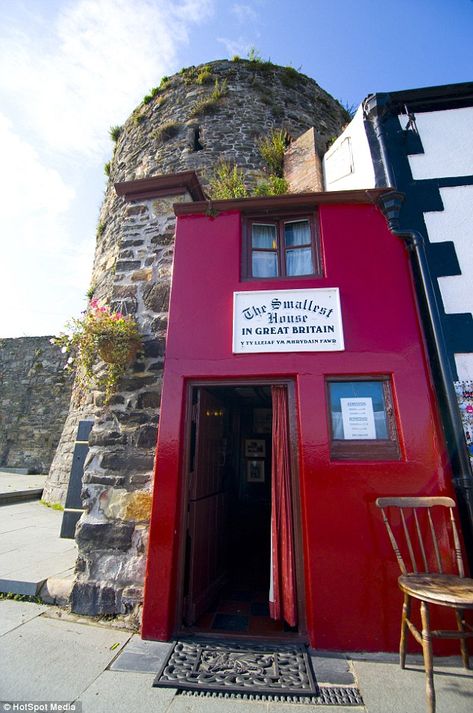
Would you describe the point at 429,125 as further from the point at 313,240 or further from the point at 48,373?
the point at 48,373

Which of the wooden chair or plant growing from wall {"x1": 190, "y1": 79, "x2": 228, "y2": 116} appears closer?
the wooden chair

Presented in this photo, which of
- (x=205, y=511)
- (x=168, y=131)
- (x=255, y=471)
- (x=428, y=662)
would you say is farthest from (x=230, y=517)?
(x=168, y=131)

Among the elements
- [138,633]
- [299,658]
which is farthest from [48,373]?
[299,658]

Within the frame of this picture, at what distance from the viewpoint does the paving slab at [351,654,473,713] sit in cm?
208

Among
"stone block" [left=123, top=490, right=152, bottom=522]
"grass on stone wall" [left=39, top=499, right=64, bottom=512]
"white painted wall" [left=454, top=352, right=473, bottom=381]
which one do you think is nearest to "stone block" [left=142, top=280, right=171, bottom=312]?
"stone block" [left=123, top=490, right=152, bottom=522]

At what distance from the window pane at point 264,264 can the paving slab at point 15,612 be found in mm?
4213

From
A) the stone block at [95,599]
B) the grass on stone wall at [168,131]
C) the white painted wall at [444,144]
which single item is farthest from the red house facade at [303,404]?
the grass on stone wall at [168,131]

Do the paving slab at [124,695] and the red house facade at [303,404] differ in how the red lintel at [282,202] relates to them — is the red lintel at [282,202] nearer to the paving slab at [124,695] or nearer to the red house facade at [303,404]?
the red house facade at [303,404]

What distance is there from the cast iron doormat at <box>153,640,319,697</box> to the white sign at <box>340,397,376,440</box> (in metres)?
1.85

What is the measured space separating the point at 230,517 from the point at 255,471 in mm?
1161

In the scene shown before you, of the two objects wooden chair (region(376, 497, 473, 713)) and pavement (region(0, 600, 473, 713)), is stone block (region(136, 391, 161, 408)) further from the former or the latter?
wooden chair (region(376, 497, 473, 713))

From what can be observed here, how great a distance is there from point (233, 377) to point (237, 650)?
2345 millimetres

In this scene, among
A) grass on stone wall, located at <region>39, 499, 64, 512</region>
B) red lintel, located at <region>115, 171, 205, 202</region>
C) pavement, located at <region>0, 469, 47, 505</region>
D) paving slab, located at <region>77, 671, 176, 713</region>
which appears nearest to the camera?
paving slab, located at <region>77, 671, 176, 713</region>

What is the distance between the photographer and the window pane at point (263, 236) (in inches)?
159
